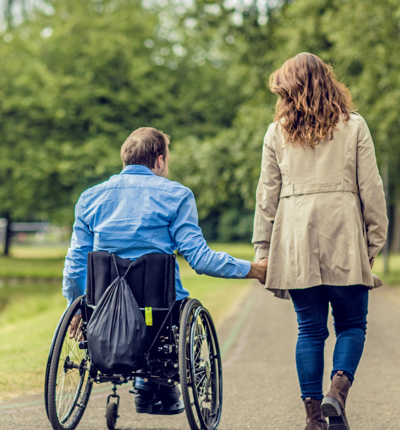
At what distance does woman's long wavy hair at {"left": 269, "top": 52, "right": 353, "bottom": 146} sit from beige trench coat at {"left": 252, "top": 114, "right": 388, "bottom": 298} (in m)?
0.05

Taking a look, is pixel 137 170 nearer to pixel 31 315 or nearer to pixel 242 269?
pixel 242 269

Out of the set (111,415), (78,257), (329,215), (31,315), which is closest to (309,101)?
(329,215)

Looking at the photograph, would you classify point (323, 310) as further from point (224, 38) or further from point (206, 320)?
point (224, 38)

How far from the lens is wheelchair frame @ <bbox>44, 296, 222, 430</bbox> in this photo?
300 cm

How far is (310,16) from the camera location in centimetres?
1619

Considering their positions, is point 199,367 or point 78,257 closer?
point 199,367

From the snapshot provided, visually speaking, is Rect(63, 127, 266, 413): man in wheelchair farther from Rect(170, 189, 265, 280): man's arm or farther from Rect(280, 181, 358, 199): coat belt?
Rect(280, 181, 358, 199): coat belt

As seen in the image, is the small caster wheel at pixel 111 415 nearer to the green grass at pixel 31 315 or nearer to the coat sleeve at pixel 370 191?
the green grass at pixel 31 315

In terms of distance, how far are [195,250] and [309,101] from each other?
921 millimetres

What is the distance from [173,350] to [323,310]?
2.50 ft

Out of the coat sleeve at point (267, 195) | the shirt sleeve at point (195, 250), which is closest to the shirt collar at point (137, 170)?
the shirt sleeve at point (195, 250)

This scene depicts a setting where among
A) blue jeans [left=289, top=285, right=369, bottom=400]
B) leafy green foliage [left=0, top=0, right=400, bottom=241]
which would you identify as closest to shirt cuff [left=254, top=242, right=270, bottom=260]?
blue jeans [left=289, top=285, right=369, bottom=400]

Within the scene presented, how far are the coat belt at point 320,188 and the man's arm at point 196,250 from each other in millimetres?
427

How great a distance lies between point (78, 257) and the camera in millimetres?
3340
